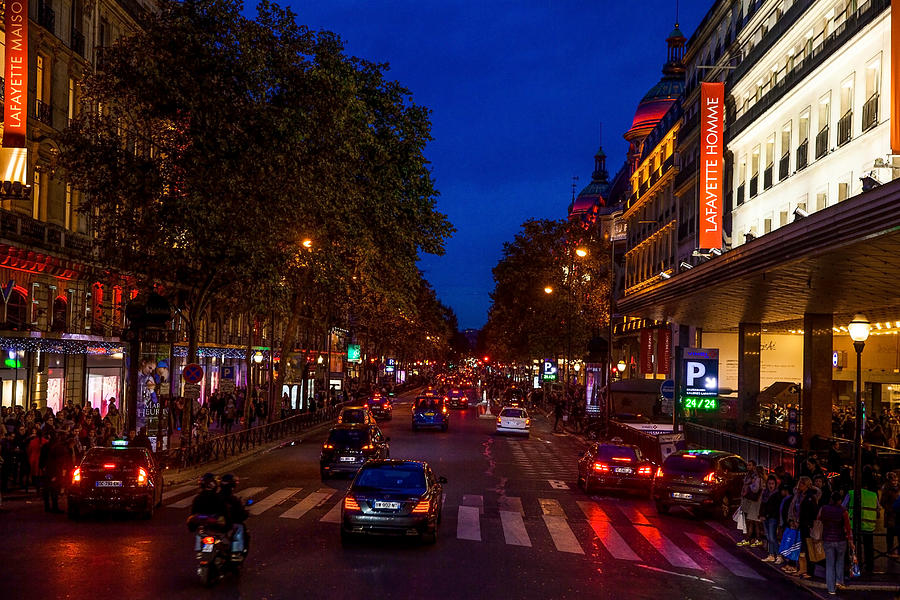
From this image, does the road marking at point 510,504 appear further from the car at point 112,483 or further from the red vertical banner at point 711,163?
the red vertical banner at point 711,163

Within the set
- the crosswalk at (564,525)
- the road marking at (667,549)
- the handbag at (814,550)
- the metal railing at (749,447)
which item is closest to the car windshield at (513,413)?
the metal railing at (749,447)

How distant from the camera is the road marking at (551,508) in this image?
24203mm

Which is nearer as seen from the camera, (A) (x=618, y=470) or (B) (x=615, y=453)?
(A) (x=618, y=470)

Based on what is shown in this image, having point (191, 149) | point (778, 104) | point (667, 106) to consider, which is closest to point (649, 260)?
point (667, 106)

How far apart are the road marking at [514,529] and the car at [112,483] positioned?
7.50 meters

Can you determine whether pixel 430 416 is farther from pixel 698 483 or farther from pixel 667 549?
pixel 667 549

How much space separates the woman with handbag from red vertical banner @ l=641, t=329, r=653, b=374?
186ft

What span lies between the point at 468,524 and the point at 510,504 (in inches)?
157

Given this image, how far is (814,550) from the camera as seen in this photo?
18.0 m

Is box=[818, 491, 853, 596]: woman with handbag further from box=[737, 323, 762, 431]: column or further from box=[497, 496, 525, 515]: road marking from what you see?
box=[737, 323, 762, 431]: column

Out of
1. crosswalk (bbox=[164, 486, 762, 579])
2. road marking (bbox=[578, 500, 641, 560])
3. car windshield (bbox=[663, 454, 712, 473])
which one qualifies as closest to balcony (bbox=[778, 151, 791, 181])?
car windshield (bbox=[663, 454, 712, 473])

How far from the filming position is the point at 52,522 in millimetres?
20141

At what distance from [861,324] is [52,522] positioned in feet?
54.3


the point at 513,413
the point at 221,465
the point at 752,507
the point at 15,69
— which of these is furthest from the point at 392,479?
the point at 513,413
